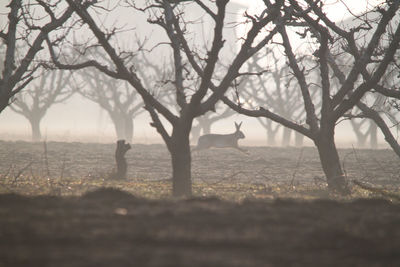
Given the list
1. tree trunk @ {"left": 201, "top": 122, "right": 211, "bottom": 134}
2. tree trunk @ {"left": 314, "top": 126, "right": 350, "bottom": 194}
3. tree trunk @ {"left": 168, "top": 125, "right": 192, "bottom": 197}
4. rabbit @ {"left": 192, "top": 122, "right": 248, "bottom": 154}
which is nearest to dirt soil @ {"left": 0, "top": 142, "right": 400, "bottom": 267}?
tree trunk @ {"left": 168, "top": 125, "right": 192, "bottom": 197}

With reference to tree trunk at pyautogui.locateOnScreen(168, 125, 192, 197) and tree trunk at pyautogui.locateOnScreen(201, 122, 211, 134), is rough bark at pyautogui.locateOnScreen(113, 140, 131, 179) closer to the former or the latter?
tree trunk at pyautogui.locateOnScreen(168, 125, 192, 197)

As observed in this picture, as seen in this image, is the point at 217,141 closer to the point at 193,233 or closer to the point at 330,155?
the point at 330,155

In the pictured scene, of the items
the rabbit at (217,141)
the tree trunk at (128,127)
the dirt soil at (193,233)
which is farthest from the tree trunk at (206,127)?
the dirt soil at (193,233)

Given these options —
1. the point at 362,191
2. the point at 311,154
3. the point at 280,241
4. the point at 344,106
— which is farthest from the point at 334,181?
the point at 311,154

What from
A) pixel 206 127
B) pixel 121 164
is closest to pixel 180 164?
pixel 121 164

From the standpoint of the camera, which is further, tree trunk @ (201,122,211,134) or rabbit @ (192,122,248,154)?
tree trunk @ (201,122,211,134)

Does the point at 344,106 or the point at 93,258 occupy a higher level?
the point at 344,106

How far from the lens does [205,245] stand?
12.1 feet

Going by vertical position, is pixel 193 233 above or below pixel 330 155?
below

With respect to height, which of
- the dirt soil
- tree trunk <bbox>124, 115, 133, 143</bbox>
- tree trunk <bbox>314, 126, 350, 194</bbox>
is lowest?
the dirt soil

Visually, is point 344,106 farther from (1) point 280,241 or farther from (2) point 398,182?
(1) point 280,241

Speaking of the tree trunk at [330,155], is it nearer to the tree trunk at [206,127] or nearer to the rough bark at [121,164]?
the rough bark at [121,164]

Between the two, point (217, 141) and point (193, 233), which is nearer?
point (193, 233)

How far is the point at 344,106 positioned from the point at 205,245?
748 cm
